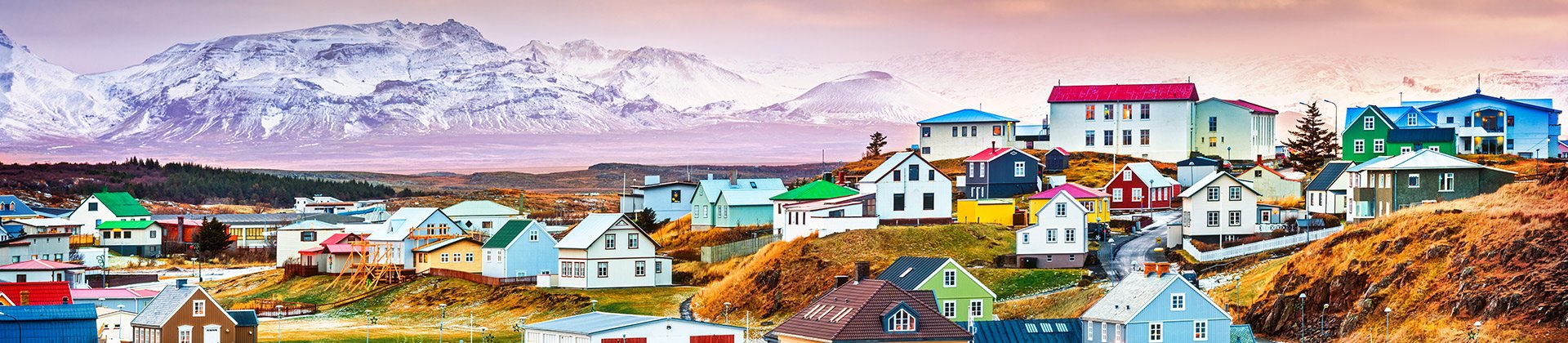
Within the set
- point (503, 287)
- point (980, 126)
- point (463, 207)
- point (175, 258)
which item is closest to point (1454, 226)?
point (503, 287)

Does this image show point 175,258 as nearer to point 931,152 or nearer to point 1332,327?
point 931,152

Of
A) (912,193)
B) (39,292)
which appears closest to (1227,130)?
(912,193)

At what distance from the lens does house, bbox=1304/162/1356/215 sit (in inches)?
3425

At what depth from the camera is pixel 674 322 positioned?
56812 millimetres

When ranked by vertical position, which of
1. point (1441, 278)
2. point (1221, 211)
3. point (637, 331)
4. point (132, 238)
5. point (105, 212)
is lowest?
point (637, 331)

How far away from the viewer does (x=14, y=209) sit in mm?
152125

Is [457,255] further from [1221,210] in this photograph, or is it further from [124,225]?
[124,225]

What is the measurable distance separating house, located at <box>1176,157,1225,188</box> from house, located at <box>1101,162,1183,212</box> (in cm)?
613

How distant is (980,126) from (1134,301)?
66.4 meters

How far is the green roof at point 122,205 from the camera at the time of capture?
458 ft

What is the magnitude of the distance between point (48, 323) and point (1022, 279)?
32122 mm

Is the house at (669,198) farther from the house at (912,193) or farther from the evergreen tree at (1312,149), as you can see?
the evergreen tree at (1312,149)

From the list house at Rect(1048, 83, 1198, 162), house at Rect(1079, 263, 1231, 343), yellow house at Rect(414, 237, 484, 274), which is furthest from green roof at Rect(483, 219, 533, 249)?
house at Rect(1048, 83, 1198, 162)

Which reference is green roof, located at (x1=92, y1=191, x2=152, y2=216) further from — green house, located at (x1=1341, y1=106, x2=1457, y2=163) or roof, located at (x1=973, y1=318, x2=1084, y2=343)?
roof, located at (x1=973, y1=318, x2=1084, y2=343)
